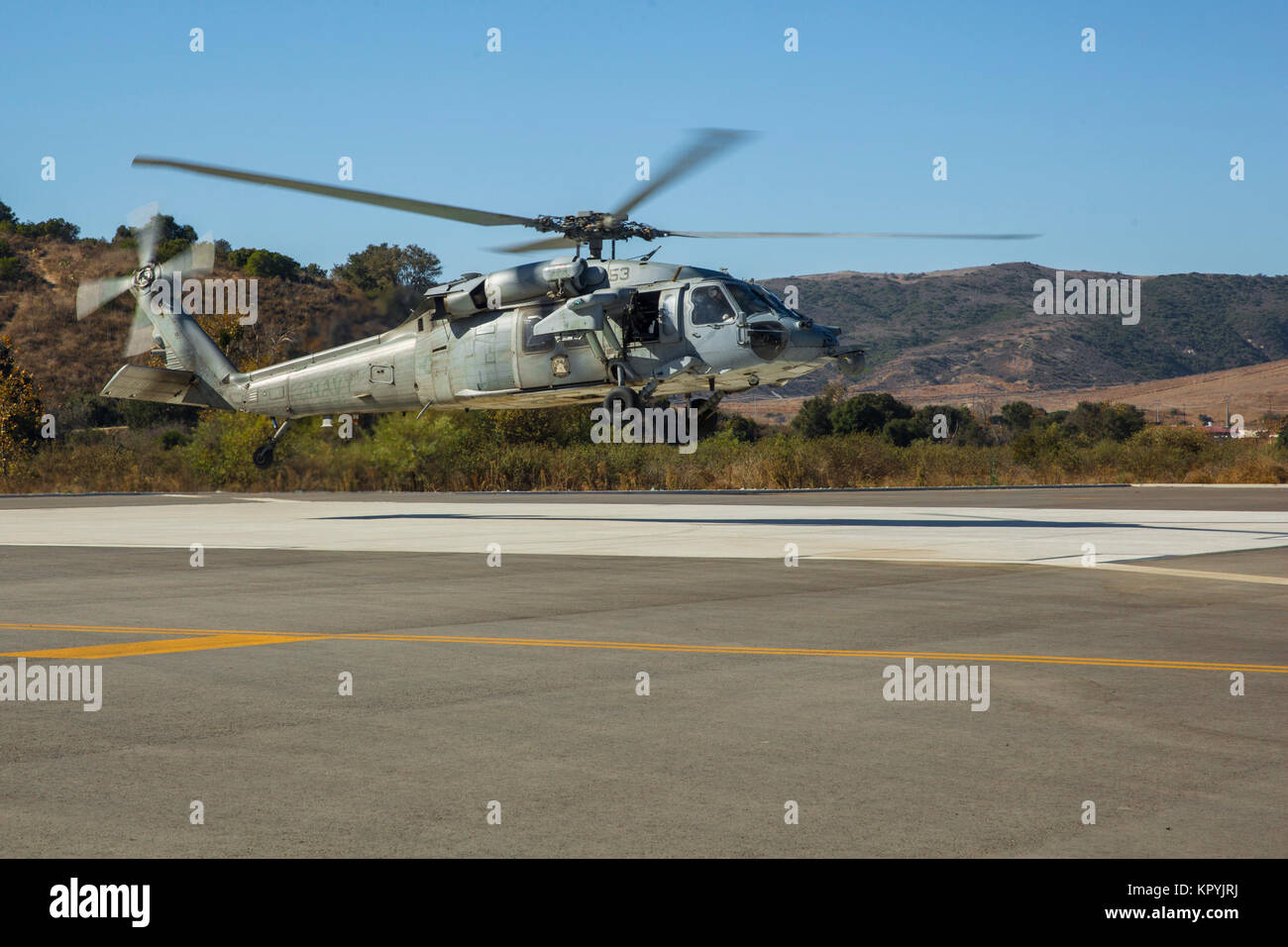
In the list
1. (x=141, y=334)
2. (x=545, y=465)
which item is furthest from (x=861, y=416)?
(x=141, y=334)

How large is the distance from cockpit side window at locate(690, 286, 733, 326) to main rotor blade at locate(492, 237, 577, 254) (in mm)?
3122

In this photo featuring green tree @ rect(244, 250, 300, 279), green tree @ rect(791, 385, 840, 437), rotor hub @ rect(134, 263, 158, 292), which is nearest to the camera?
rotor hub @ rect(134, 263, 158, 292)

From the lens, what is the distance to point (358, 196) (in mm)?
22000

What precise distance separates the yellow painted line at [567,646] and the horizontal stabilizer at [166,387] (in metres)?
22.1

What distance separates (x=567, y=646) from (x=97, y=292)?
2623 cm

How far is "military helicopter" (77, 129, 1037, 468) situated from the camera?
24.0 meters

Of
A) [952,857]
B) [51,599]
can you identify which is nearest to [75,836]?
[952,857]

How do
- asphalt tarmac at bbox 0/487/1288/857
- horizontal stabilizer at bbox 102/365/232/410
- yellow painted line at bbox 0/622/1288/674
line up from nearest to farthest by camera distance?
asphalt tarmac at bbox 0/487/1288/857 < yellow painted line at bbox 0/622/1288/674 < horizontal stabilizer at bbox 102/365/232/410

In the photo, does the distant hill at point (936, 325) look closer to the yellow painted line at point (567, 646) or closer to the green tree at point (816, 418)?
the green tree at point (816, 418)

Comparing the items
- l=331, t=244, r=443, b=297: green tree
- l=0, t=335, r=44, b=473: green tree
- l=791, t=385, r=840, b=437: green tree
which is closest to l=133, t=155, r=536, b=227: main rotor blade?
l=0, t=335, r=44, b=473: green tree

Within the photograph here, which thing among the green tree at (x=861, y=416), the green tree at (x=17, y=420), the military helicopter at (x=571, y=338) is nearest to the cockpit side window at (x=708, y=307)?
the military helicopter at (x=571, y=338)

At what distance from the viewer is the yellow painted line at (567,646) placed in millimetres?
9312

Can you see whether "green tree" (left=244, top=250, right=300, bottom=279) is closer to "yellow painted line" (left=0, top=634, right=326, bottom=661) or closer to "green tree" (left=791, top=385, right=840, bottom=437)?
"green tree" (left=791, top=385, right=840, bottom=437)

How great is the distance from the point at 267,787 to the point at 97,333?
111 metres
